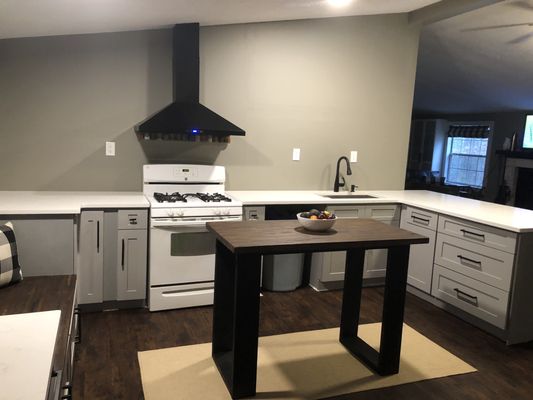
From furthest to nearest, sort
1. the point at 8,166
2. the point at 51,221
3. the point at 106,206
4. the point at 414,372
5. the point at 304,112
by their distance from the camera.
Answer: the point at 304,112 < the point at 8,166 < the point at 106,206 < the point at 51,221 < the point at 414,372

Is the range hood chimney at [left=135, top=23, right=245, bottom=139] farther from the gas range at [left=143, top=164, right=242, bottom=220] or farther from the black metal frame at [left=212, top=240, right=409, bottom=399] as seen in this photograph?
the black metal frame at [left=212, top=240, right=409, bottom=399]

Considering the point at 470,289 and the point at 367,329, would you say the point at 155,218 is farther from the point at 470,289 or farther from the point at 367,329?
the point at 470,289

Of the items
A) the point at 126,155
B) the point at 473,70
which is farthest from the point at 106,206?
the point at 473,70

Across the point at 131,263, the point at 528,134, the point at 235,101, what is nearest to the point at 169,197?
the point at 131,263

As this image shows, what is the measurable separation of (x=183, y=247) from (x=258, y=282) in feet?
3.97

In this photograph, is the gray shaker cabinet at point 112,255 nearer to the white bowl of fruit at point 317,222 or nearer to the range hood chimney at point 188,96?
the range hood chimney at point 188,96

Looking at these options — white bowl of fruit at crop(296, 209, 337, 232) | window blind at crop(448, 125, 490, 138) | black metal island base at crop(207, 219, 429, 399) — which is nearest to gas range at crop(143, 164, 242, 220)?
black metal island base at crop(207, 219, 429, 399)

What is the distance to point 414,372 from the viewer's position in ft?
8.83

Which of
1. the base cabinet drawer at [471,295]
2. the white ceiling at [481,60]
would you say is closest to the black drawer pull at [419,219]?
the base cabinet drawer at [471,295]

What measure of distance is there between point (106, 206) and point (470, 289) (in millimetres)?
2695

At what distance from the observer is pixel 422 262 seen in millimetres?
3773

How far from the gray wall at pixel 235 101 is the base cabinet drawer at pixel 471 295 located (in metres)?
1.39

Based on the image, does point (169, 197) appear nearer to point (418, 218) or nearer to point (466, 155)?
point (418, 218)

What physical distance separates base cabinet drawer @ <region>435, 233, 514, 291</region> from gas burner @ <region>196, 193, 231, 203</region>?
68.2 inches
